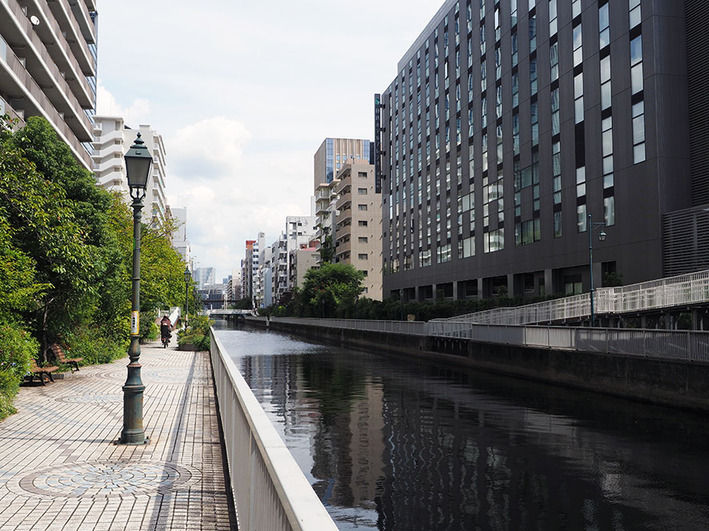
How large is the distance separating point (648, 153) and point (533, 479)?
30.9 metres

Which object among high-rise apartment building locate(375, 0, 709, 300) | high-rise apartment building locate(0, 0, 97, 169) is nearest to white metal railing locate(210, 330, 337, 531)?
high-rise apartment building locate(0, 0, 97, 169)

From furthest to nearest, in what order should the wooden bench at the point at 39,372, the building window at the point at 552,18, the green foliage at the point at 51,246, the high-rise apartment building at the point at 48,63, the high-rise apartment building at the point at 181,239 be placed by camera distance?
the high-rise apartment building at the point at 181,239, the building window at the point at 552,18, the high-rise apartment building at the point at 48,63, the wooden bench at the point at 39,372, the green foliage at the point at 51,246

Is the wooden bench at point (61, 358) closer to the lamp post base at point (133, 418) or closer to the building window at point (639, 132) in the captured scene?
the lamp post base at point (133, 418)

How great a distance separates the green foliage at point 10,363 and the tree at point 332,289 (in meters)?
63.3

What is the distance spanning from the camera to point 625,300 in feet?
102

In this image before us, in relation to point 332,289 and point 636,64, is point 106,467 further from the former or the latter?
point 332,289

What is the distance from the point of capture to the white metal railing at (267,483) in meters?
2.61

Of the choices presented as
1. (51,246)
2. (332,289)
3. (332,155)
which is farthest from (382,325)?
(332,155)

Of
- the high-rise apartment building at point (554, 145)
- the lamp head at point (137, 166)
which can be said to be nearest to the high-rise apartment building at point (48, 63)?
the lamp head at point (137, 166)

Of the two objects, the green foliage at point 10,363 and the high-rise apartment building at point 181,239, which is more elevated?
the high-rise apartment building at point 181,239

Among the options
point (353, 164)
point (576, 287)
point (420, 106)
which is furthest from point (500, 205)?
point (353, 164)

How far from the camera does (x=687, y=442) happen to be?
13758 mm

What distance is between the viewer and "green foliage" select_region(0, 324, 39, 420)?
11.9 metres

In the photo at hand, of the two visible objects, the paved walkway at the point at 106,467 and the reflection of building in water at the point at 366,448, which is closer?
the paved walkway at the point at 106,467
